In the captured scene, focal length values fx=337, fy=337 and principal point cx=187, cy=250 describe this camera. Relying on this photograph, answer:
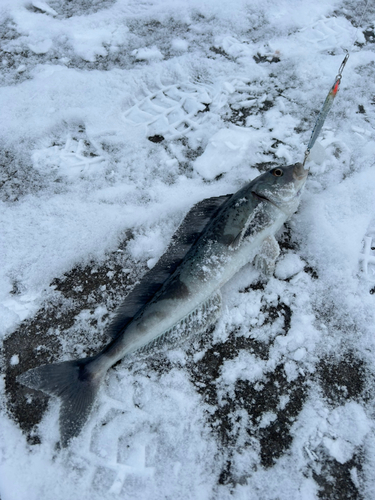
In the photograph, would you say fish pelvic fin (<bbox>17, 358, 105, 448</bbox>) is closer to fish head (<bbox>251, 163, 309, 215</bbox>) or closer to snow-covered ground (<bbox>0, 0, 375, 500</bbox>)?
snow-covered ground (<bbox>0, 0, 375, 500</bbox>)

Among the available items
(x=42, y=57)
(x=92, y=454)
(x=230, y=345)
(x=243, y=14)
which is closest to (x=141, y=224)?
(x=230, y=345)

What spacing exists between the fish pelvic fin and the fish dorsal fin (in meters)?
0.33

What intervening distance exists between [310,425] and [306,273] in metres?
1.15

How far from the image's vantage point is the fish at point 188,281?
2.26 metres

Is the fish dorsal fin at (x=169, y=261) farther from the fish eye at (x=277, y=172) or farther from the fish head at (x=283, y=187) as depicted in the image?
the fish eye at (x=277, y=172)

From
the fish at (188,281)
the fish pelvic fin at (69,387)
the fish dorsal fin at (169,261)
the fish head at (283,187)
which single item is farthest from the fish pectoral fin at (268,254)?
the fish pelvic fin at (69,387)

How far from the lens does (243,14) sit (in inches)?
194

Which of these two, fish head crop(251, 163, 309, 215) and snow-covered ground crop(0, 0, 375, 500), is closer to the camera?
snow-covered ground crop(0, 0, 375, 500)

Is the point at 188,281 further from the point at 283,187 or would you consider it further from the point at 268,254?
the point at 283,187

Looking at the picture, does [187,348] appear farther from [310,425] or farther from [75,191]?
[75,191]

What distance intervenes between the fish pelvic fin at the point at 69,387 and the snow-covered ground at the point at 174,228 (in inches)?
4.5

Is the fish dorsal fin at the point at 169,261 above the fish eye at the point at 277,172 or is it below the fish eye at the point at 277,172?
below

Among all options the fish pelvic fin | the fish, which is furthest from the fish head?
the fish pelvic fin

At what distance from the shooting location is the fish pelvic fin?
2.18 metres
